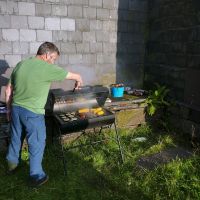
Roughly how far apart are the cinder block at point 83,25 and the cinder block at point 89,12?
5.0 inches

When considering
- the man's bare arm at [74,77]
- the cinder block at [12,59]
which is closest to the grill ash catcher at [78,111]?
the man's bare arm at [74,77]

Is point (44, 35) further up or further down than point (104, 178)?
further up

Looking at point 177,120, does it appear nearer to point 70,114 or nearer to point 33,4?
point 70,114

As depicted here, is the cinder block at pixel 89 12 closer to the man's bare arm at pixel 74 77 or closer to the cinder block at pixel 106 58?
the cinder block at pixel 106 58

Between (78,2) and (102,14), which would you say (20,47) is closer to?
(78,2)

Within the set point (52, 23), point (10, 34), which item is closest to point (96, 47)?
point (52, 23)

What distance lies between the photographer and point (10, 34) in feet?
21.0

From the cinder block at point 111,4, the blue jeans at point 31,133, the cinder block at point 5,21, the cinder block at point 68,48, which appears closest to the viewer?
the blue jeans at point 31,133

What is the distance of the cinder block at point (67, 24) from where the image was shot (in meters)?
6.97

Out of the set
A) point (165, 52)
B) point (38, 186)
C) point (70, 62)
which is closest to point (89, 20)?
point (70, 62)

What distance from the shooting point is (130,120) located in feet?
23.5

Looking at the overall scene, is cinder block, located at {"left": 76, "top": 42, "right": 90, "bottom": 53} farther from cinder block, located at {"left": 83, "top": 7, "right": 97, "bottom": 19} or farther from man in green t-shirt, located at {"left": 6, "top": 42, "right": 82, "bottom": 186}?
man in green t-shirt, located at {"left": 6, "top": 42, "right": 82, "bottom": 186}

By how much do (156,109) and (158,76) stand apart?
1.10 metres

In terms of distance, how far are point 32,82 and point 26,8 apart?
9.41 feet
